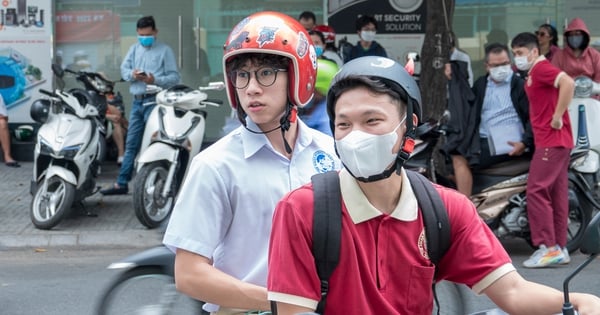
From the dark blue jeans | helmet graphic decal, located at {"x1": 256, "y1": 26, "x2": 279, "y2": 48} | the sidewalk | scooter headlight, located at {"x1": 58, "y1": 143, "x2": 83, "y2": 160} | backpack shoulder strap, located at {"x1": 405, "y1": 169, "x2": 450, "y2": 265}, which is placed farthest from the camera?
the dark blue jeans

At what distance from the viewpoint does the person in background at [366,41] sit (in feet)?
41.0

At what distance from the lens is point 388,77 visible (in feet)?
7.96

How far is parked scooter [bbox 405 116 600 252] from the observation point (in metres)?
8.16

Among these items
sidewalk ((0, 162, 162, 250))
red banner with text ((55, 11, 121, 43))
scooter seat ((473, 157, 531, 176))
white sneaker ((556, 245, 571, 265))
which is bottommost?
white sneaker ((556, 245, 571, 265))

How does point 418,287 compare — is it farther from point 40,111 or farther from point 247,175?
point 40,111

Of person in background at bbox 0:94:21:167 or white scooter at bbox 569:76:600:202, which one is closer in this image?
white scooter at bbox 569:76:600:202

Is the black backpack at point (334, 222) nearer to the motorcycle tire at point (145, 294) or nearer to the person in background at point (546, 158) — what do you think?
the motorcycle tire at point (145, 294)

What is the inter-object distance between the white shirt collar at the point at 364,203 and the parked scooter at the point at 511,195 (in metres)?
5.63

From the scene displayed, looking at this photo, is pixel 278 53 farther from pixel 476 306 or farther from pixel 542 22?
pixel 542 22

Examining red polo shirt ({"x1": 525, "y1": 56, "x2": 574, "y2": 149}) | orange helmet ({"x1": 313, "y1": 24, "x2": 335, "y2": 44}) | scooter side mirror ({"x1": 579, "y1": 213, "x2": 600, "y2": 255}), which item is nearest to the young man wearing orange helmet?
Answer: scooter side mirror ({"x1": 579, "y1": 213, "x2": 600, "y2": 255})

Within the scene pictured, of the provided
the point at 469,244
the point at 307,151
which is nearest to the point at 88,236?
the point at 307,151

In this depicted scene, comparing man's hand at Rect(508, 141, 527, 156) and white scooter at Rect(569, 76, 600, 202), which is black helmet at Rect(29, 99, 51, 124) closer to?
man's hand at Rect(508, 141, 527, 156)

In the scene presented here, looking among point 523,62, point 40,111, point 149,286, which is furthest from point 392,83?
point 40,111

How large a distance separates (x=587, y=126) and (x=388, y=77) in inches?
266
